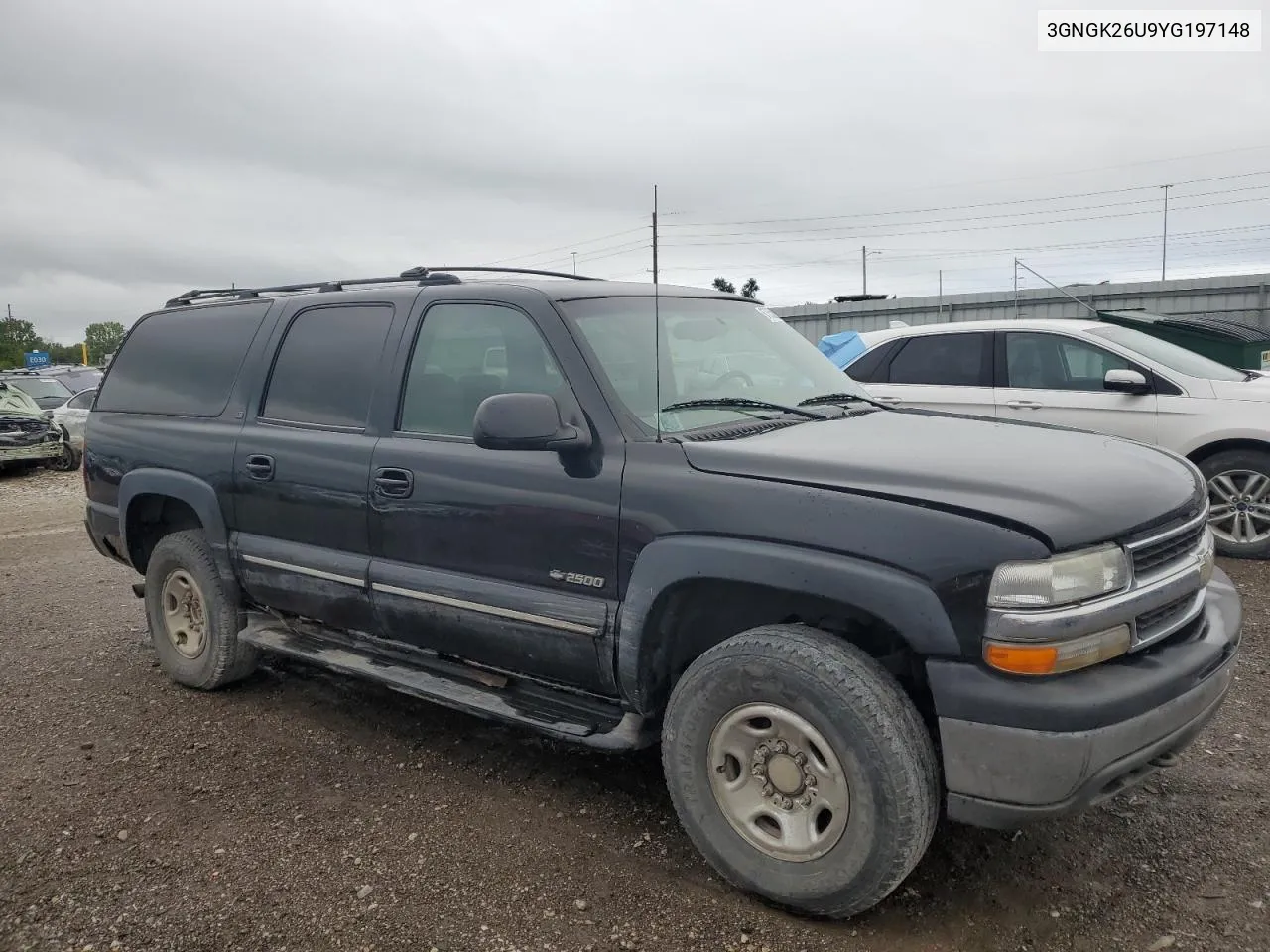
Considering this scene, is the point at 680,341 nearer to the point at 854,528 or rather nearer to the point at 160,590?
the point at 854,528

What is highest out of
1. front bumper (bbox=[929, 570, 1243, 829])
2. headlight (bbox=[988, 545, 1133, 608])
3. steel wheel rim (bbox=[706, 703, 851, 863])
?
headlight (bbox=[988, 545, 1133, 608])

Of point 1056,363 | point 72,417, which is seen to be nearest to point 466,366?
point 1056,363

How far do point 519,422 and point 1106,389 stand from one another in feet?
18.9

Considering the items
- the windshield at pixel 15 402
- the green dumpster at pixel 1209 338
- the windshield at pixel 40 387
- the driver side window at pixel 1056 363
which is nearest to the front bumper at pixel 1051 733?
the driver side window at pixel 1056 363

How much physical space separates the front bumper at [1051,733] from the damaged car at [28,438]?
630 inches

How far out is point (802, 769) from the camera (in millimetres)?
2701

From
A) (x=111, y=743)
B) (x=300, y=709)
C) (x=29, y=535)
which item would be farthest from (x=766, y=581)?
(x=29, y=535)

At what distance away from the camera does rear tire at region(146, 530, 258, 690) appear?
4512 millimetres

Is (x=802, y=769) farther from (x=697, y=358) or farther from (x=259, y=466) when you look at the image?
(x=259, y=466)

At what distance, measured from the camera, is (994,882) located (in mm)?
2930

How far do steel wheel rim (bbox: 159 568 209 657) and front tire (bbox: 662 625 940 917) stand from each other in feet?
9.24

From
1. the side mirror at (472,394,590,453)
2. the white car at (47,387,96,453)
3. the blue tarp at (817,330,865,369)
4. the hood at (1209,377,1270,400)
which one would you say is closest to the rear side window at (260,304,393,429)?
the side mirror at (472,394,590,453)

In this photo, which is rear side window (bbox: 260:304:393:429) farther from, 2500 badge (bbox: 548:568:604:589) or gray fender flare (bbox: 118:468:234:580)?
2500 badge (bbox: 548:568:604:589)

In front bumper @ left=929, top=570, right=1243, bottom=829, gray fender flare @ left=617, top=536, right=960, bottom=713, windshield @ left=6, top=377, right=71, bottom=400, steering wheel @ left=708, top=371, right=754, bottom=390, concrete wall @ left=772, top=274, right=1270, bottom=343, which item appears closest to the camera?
front bumper @ left=929, top=570, right=1243, bottom=829
